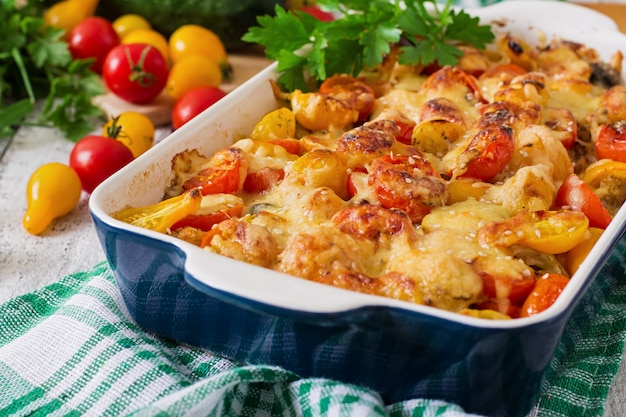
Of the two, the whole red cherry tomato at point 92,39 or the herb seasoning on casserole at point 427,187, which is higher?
the herb seasoning on casserole at point 427,187

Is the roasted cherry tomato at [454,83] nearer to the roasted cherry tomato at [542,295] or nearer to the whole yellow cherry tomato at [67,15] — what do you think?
the roasted cherry tomato at [542,295]

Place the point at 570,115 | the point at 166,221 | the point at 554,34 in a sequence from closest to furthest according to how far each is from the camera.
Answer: the point at 166,221, the point at 570,115, the point at 554,34

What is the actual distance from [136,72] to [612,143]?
1993 millimetres

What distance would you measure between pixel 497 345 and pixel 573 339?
0.56 m

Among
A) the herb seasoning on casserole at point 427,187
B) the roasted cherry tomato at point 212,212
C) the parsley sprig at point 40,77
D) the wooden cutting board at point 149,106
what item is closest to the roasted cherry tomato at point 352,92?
the herb seasoning on casserole at point 427,187

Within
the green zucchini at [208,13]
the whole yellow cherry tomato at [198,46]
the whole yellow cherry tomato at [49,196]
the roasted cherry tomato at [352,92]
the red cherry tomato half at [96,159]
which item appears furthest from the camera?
the green zucchini at [208,13]

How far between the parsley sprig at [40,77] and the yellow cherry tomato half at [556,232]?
215 cm

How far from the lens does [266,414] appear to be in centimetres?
208

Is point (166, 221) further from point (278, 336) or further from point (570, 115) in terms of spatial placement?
point (570, 115)

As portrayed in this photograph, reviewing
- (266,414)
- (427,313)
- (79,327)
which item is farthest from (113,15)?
(427,313)

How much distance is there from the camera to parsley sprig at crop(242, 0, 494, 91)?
2996 mm

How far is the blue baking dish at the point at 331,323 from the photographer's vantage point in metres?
1.77

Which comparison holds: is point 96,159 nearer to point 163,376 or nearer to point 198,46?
point 198,46

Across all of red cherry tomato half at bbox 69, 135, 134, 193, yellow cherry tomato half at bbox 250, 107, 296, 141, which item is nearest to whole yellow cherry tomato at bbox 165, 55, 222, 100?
red cherry tomato half at bbox 69, 135, 134, 193
